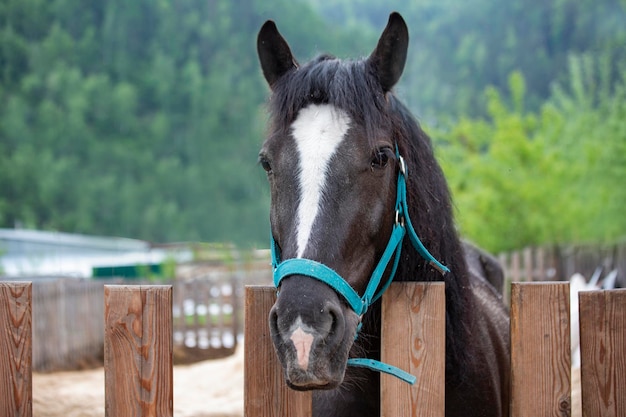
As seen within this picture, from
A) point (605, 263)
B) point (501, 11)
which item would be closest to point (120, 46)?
point (501, 11)

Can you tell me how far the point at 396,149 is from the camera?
2461 millimetres

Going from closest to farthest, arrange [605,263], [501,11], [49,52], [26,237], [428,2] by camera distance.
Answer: [605,263]
[26,237]
[49,52]
[501,11]
[428,2]

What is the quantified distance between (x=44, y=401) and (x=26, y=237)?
29270mm

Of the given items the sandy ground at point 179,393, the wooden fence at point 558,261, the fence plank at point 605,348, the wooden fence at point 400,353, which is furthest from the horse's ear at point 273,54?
the wooden fence at point 558,261

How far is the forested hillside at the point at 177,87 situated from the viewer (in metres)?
48.4

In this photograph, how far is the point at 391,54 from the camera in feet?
8.18

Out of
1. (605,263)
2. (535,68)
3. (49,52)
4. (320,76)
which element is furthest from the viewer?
(49,52)

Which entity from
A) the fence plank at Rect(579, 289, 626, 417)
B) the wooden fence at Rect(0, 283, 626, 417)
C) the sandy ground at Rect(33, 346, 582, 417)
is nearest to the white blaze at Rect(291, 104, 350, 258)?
the wooden fence at Rect(0, 283, 626, 417)

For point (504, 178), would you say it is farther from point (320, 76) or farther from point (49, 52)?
point (49, 52)

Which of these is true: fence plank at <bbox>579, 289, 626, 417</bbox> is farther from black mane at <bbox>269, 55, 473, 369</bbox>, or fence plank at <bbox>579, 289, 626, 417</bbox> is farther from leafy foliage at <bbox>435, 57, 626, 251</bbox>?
leafy foliage at <bbox>435, 57, 626, 251</bbox>

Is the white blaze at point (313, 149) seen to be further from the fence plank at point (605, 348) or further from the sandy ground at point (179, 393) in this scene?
the sandy ground at point (179, 393)

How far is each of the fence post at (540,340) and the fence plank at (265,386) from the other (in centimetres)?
69

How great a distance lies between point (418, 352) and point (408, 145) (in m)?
0.93

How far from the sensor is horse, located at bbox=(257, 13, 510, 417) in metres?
1.90
